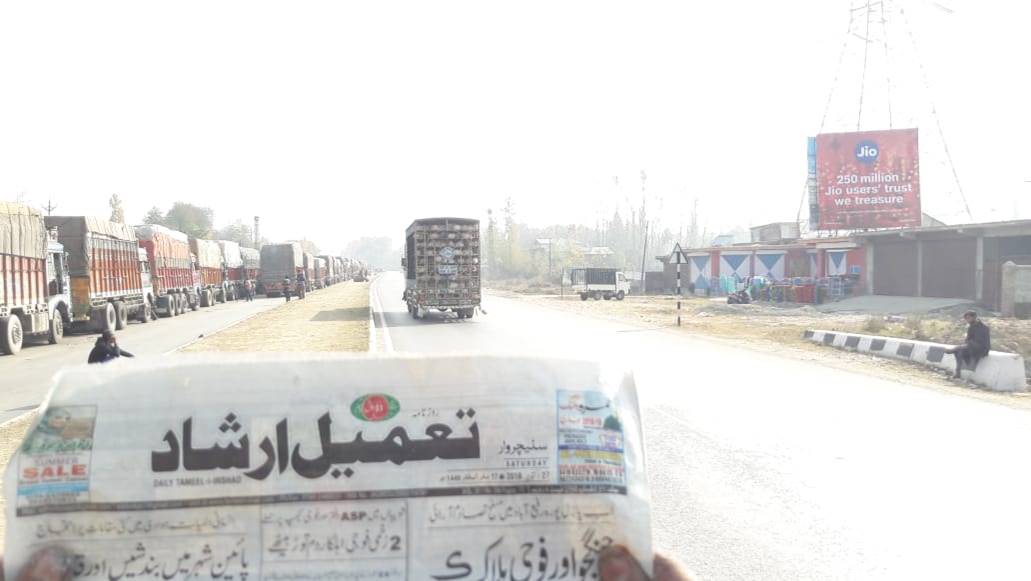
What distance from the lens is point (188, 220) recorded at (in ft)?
341

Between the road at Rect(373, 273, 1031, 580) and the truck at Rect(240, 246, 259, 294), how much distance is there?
4841cm

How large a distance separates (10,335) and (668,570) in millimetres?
20032

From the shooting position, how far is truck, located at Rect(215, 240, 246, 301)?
5166cm

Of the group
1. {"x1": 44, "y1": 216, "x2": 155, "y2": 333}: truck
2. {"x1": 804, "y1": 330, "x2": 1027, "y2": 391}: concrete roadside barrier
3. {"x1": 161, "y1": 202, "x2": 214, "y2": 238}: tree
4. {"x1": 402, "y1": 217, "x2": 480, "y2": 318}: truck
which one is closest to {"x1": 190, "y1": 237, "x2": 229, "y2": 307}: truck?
{"x1": 44, "y1": 216, "x2": 155, "y2": 333}: truck

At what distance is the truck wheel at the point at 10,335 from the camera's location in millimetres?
18234

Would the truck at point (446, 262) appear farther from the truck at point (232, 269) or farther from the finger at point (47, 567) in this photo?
the truck at point (232, 269)

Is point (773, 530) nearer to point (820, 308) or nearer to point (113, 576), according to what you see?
point (113, 576)

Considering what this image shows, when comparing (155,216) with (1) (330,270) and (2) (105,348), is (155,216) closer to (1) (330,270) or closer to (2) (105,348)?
(1) (330,270)

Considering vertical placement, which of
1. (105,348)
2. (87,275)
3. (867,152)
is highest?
(867,152)

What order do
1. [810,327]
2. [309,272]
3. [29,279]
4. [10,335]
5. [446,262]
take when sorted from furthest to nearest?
[309,272]
[446,262]
[810,327]
[29,279]
[10,335]

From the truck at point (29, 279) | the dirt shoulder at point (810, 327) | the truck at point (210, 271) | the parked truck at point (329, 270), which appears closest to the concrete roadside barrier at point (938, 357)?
the dirt shoulder at point (810, 327)

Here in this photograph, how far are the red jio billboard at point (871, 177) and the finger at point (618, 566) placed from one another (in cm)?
4709

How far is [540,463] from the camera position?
2465 millimetres

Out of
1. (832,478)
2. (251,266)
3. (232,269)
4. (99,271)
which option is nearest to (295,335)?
(99,271)
